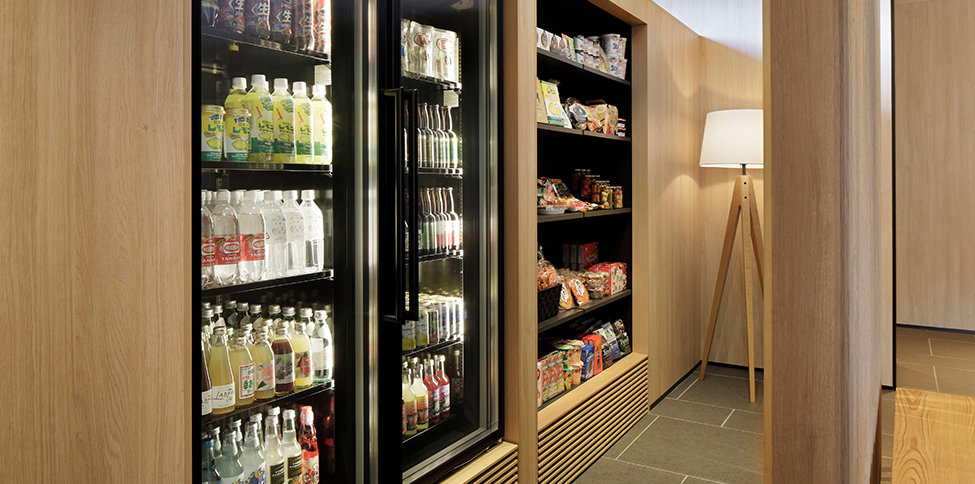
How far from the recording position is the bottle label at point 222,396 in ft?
5.05

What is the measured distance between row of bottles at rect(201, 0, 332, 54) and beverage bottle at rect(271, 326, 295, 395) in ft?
2.57

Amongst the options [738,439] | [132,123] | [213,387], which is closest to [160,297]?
[132,123]

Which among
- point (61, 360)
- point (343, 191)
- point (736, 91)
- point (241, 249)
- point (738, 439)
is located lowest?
point (738, 439)

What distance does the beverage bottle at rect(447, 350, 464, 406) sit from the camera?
94.3 inches

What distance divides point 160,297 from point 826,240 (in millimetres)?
1094

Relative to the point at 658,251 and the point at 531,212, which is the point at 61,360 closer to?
the point at 531,212

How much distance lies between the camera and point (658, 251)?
3.87m

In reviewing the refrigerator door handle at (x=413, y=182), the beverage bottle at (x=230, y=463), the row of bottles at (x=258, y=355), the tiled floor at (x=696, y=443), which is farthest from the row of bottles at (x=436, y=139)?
the tiled floor at (x=696, y=443)

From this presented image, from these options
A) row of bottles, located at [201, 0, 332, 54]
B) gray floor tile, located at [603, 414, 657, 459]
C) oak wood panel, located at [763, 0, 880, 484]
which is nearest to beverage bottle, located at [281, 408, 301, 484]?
row of bottles, located at [201, 0, 332, 54]

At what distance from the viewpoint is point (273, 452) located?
172cm

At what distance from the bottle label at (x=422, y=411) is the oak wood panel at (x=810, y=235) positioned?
1521 mm

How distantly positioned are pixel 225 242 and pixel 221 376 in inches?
13.0

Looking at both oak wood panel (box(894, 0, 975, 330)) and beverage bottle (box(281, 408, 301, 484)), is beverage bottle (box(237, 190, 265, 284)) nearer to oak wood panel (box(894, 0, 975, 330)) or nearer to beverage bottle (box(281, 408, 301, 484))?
beverage bottle (box(281, 408, 301, 484))

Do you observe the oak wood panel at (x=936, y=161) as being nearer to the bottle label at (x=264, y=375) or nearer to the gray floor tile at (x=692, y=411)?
the gray floor tile at (x=692, y=411)
